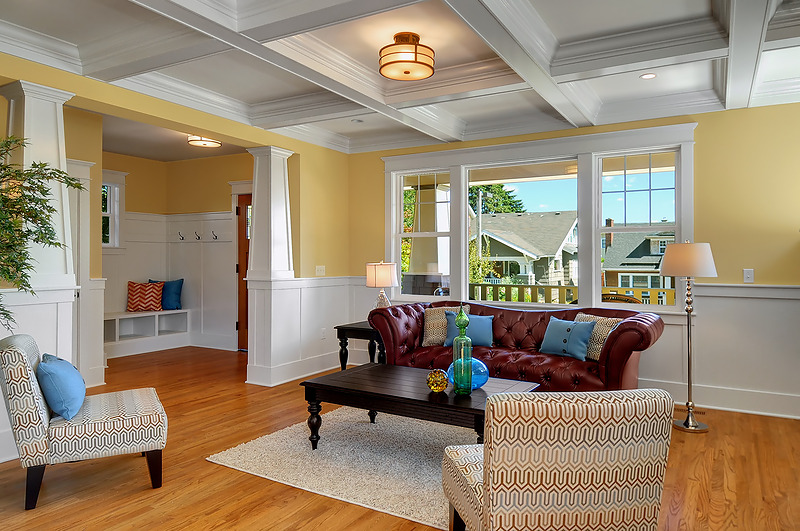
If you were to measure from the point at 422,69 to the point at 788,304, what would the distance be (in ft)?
11.2

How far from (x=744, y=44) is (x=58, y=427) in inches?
169

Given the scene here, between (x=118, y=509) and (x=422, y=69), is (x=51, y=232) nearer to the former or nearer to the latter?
(x=118, y=509)

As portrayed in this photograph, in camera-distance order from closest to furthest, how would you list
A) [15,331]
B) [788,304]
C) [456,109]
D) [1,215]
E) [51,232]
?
[1,215]
[51,232]
[15,331]
[788,304]
[456,109]

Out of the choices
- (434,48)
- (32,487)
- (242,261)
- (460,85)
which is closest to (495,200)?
(460,85)

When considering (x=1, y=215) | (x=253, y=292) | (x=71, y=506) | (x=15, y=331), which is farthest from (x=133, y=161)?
(x=71, y=506)

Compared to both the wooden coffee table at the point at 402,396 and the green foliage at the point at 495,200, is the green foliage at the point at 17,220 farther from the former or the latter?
the green foliage at the point at 495,200

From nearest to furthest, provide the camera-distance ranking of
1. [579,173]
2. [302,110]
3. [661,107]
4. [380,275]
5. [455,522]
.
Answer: [455,522] < [661,107] < [302,110] < [579,173] < [380,275]

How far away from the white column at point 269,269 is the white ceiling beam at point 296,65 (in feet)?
4.83

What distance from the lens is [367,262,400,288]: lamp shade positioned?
212 inches

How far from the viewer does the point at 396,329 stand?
187 inches

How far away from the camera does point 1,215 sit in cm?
275

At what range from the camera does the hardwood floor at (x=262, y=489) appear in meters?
2.65

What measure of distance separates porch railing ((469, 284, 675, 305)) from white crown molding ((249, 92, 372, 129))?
2231 mm

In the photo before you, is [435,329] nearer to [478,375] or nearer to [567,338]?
[567,338]
